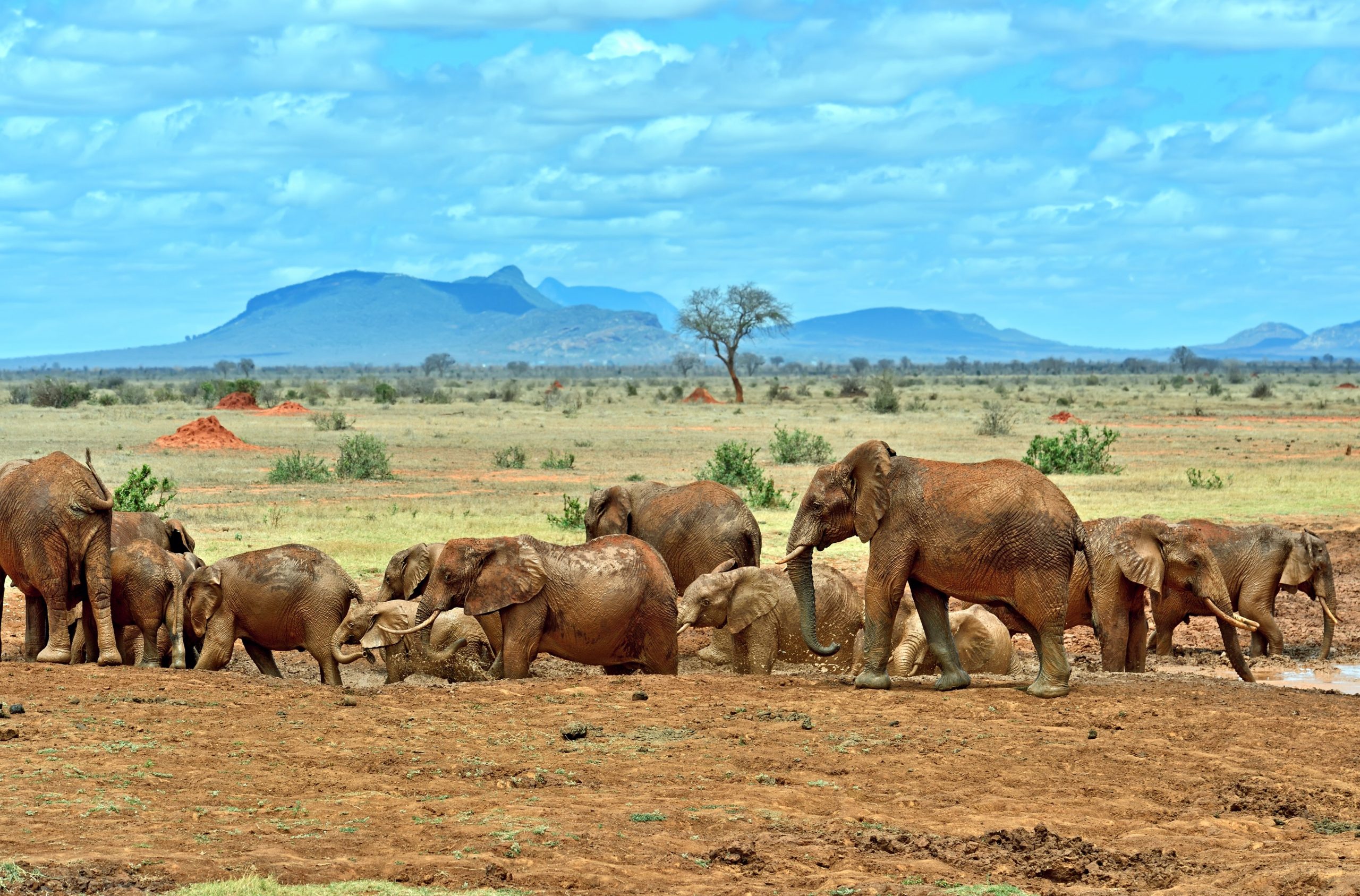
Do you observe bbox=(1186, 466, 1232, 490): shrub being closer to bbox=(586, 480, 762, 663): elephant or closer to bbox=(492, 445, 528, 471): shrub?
bbox=(492, 445, 528, 471): shrub

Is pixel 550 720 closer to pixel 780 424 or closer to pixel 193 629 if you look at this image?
pixel 193 629

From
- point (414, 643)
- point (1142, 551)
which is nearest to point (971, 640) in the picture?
point (1142, 551)

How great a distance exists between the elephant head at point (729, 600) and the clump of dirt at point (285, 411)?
49090 mm

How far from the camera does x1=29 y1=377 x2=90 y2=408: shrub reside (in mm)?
65562

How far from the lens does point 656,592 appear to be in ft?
39.7

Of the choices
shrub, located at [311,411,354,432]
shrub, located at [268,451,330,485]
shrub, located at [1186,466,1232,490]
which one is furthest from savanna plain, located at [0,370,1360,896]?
shrub, located at [311,411,354,432]

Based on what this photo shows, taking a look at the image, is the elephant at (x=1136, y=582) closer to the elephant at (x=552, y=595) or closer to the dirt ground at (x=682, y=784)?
the dirt ground at (x=682, y=784)

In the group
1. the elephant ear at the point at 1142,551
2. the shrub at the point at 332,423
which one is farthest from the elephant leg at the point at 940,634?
the shrub at the point at 332,423

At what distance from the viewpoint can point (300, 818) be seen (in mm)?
7895

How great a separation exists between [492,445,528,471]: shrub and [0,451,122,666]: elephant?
23.3 m

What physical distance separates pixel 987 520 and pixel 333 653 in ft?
17.8

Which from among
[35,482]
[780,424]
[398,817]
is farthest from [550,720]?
[780,424]

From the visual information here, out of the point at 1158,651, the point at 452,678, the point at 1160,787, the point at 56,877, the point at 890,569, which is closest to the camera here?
the point at 56,877

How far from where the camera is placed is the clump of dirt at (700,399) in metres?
78.2
